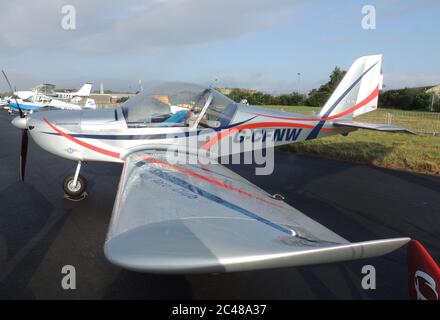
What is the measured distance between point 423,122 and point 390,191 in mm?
12746

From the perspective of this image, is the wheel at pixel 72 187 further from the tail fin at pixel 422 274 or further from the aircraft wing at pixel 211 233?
the tail fin at pixel 422 274

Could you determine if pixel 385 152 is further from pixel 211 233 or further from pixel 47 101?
pixel 47 101

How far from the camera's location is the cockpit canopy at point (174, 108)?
4.73 m

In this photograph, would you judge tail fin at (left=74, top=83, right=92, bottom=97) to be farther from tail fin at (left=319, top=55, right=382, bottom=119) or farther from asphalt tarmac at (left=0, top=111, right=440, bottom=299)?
tail fin at (left=319, top=55, right=382, bottom=119)

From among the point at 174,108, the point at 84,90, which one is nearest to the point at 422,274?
the point at 174,108

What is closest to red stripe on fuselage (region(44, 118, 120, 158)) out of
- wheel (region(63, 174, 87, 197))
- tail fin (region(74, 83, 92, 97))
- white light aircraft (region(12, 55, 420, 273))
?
white light aircraft (region(12, 55, 420, 273))

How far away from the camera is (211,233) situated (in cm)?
166


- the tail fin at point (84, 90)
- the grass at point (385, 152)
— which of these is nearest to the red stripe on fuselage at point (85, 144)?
the grass at point (385, 152)

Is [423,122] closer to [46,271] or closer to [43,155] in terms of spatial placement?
[43,155]

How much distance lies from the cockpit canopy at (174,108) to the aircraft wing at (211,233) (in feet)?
6.60

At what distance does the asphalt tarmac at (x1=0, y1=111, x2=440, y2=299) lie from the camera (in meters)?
2.79

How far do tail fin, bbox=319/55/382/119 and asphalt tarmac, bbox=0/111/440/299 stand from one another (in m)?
1.49

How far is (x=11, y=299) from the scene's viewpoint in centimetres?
261

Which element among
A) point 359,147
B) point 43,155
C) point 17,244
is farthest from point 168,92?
point 359,147
